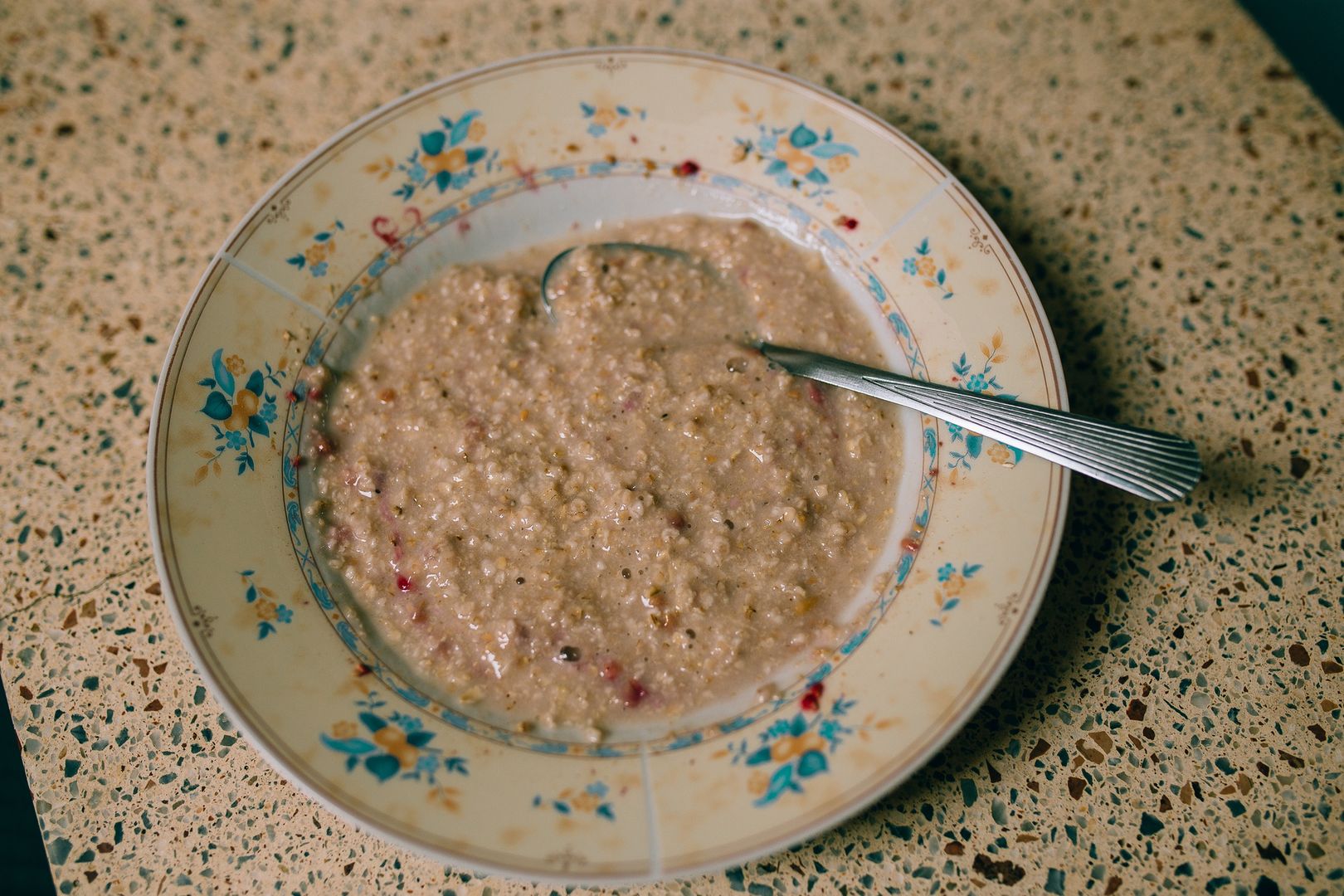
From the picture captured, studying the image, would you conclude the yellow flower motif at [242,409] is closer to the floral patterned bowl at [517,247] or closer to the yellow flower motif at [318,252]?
the floral patterned bowl at [517,247]

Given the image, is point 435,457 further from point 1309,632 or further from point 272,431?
point 1309,632

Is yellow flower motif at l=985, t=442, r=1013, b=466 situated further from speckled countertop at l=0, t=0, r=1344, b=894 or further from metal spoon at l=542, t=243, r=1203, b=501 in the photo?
speckled countertop at l=0, t=0, r=1344, b=894

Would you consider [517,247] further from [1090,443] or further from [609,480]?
[1090,443]

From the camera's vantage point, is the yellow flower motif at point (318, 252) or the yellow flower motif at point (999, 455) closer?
the yellow flower motif at point (999, 455)

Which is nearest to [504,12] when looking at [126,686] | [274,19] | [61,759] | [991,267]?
[274,19]

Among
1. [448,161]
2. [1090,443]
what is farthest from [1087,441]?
[448,161]

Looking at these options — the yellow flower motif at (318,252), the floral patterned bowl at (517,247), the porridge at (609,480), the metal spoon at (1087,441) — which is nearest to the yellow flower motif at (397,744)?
the floral patterned bowl at (517,247)

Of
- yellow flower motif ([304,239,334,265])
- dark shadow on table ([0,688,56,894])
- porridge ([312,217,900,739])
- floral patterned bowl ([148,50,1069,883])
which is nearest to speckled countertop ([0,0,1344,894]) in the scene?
dark shadow on table ([0,688,56,894])
